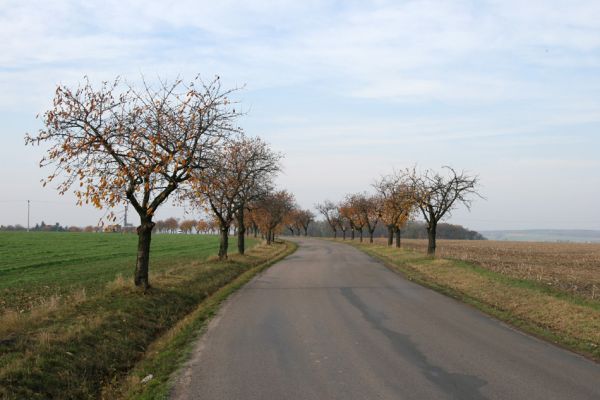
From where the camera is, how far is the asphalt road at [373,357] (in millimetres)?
6602

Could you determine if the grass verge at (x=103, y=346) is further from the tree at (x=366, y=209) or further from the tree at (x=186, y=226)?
the tree at (x=186, y=226)

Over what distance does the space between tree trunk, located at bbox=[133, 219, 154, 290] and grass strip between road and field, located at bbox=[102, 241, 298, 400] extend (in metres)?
2.97

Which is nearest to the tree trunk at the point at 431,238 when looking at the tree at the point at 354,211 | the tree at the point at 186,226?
the tree at the point at 354,211

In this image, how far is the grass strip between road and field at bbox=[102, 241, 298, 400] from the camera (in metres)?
6.84

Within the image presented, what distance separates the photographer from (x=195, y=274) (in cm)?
2031

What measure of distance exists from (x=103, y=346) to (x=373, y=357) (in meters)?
4.88

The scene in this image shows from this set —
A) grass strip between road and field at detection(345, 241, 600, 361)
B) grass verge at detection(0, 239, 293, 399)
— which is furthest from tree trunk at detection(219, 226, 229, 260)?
grass verge at detection(0, 239, 293, 399)

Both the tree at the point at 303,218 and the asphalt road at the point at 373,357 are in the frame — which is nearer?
the asphalt road at the point at 373,357

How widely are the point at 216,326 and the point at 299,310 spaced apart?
9.06 feet

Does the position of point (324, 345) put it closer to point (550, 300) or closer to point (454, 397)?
point (454, 397)

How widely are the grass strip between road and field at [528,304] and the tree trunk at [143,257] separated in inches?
390

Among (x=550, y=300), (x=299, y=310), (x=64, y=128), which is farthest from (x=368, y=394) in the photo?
(x=64, y=128)

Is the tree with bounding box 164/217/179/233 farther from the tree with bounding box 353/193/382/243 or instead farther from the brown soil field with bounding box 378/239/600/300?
the brown soil field with bounding box 378/239/600/300

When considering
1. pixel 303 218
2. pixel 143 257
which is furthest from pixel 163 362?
pixel 303 218
